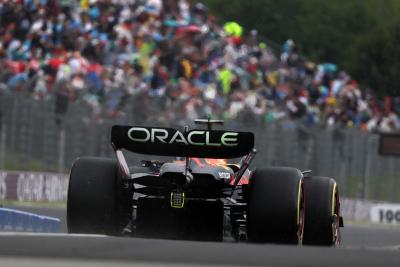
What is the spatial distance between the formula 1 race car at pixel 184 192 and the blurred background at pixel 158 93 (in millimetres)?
10254

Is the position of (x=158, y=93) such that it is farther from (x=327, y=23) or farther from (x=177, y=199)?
(x=327, y=23)

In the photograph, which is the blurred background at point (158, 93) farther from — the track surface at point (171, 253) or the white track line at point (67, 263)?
the white track line at point (67, 263)

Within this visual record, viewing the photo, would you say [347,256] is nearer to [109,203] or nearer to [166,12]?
[109,203]

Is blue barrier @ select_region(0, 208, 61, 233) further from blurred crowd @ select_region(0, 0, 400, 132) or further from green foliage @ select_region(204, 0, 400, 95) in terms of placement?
green foliage @ select_region(204, 0, 400, 95)

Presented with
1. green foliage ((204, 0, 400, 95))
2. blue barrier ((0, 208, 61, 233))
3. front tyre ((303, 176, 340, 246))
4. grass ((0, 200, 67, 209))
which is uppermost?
green foliage ((204, 0, 400, 95))

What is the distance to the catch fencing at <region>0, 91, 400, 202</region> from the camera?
1806 cm

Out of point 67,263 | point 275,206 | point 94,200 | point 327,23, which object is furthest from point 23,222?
point 327,23

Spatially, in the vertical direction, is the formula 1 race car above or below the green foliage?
below

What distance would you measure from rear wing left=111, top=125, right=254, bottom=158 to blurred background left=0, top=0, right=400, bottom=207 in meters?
10.4

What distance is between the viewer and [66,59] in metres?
20.2

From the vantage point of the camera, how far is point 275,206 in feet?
24.0

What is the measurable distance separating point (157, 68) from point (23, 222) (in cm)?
960

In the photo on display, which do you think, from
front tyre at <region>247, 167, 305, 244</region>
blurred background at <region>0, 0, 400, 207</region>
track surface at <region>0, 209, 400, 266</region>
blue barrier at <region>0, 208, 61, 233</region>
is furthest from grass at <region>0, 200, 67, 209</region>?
track surface at <region>0, 209, 400, 266</region>

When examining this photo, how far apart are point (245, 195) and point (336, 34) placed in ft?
105
